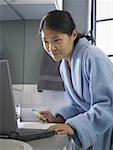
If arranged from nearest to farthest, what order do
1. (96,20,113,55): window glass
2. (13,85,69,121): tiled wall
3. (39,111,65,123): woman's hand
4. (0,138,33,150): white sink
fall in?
(0,138,33,150): white sink → (39,111,65,123): woman's hand → (13,85,69,121): tiled wall → (96,20,113,55): window glass

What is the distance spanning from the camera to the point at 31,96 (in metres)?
2.14

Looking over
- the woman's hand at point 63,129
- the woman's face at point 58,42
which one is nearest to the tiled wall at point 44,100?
the woman's face at point 58,42

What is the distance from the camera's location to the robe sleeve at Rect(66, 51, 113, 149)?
3.04 ft

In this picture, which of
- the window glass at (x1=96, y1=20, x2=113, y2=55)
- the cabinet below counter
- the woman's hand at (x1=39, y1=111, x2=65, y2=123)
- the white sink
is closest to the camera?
the white sink

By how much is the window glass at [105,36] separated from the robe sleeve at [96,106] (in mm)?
1437

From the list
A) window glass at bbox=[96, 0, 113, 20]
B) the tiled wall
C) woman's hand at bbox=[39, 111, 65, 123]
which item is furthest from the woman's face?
window glass at bbox=[96, 0, 113, 20]

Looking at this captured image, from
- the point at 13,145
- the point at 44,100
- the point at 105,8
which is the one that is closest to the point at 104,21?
the point at 105,8

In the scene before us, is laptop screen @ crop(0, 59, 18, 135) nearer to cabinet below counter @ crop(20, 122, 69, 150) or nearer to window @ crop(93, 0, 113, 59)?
cabinet below counter @ crop(20, 122, 69, 150)

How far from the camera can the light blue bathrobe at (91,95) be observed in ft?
3.07

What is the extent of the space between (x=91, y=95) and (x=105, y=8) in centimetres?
171

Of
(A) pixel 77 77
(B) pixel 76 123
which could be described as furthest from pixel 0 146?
(A) pixel 77 77

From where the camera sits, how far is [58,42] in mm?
1069

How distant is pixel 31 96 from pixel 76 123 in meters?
1.26

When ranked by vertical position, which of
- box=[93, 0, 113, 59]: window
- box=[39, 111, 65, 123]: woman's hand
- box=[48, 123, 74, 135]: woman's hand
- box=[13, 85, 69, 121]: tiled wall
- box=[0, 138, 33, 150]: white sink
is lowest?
box=[13, 85, 69, 121]: tiled wall
